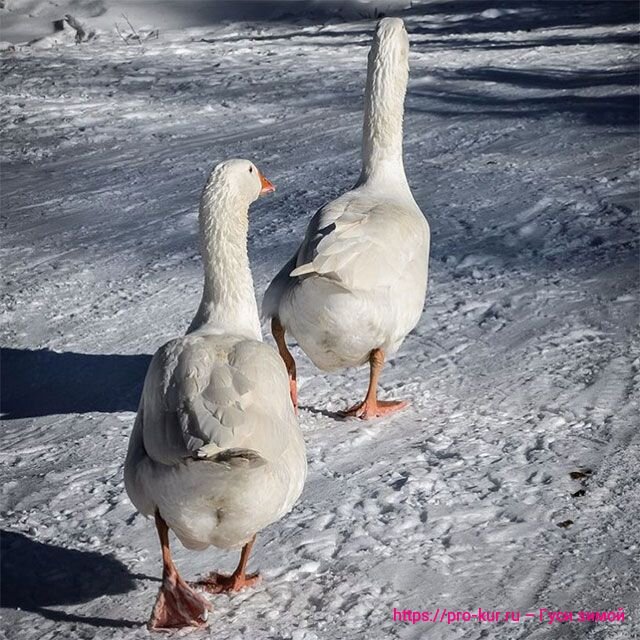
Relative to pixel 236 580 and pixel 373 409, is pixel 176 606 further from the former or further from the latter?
pixel 373 409

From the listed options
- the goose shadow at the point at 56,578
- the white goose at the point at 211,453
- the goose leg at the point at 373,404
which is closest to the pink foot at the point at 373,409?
the goose leg at the point at 373,404

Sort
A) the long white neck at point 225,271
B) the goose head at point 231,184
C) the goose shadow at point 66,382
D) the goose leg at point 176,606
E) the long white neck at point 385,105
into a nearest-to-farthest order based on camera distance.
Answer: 1. the goose leg at point 176,606
2. the long white neck at point 225,271
3. the goose head at point 231,184
4. the goose shadow at point 66,382
5. the long white neck at point 385,105

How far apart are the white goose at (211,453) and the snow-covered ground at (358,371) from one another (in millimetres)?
236

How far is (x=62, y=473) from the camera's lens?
15.1ft

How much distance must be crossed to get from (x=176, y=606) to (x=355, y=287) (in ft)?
5.91

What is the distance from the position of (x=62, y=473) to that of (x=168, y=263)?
271cm

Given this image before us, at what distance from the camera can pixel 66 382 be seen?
5695 mm

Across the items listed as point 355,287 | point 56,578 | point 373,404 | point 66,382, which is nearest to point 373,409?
point 373,404

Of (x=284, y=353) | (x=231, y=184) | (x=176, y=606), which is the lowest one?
(x=176, y=606)

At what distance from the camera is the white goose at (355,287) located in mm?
4785

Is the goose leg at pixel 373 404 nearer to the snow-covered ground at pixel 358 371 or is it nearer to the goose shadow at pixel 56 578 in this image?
the snow-covered ground at pixel 358 371

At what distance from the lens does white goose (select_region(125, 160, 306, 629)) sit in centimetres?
319

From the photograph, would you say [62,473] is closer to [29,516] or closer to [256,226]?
[29,516]

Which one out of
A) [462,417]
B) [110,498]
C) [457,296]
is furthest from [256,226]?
[110,498]
